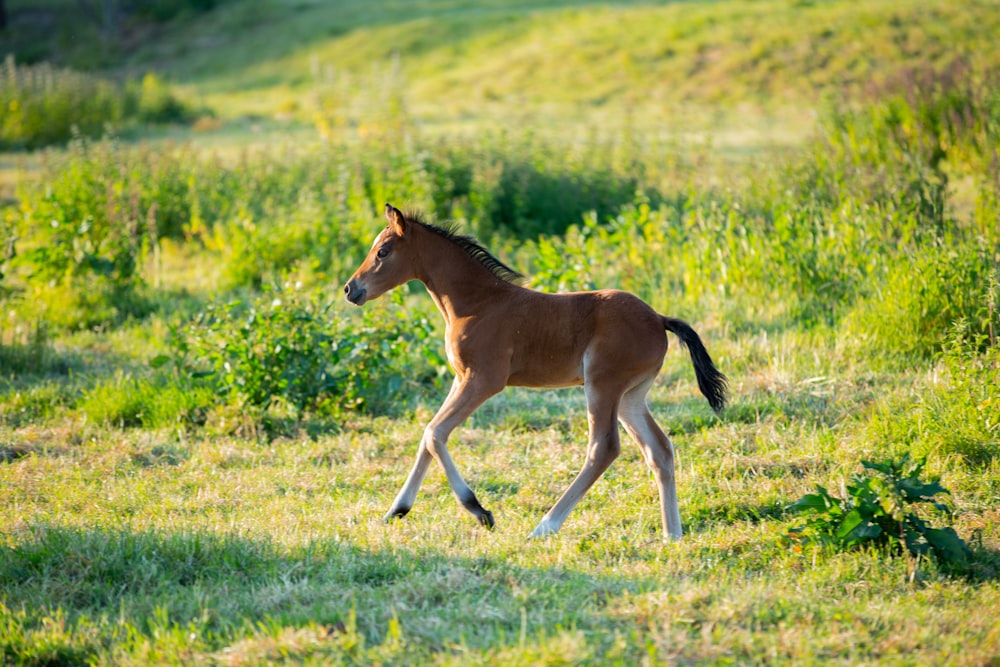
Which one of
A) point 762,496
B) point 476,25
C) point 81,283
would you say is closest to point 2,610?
point 762,496

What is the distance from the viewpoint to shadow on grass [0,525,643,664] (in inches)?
160

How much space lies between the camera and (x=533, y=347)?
5566mm

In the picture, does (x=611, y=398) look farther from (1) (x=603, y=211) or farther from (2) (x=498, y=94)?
(2) (x=498, y=94)

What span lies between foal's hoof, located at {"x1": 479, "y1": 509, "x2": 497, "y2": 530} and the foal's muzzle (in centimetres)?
137

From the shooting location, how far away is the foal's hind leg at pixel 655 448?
17.9 ft

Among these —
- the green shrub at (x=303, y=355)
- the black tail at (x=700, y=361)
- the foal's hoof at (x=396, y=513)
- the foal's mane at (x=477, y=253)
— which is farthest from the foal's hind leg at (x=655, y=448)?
the green shrub at (x=303, y=355)

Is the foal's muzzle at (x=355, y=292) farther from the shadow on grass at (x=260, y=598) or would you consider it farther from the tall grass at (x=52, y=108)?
the tall grass at (x=52, y=108)

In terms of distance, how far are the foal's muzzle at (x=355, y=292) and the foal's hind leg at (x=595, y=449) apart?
1.39m

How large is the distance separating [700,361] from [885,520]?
4.04 ft

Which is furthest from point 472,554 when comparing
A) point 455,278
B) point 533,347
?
point 455,278

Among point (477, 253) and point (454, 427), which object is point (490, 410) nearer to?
point (477, 253)

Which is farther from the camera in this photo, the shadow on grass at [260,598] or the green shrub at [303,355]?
the green shrub at [303,355]

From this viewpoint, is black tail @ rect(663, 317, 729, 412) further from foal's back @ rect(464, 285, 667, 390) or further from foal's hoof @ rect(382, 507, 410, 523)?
foal's hoof @ rect(382, 507, 410, 523)

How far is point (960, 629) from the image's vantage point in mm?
4176
